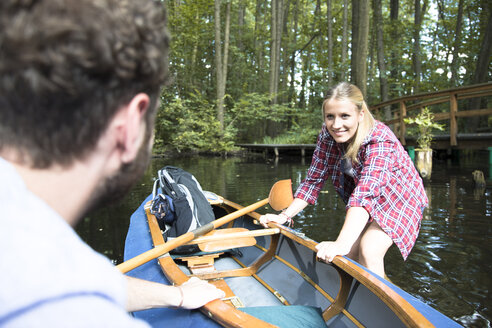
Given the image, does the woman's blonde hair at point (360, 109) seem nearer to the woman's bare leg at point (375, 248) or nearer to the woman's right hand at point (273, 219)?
the woman's bare leg at point (375, 248)

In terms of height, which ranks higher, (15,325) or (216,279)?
(15,325)

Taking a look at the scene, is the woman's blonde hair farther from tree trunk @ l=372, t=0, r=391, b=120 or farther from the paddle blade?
tree trunk @ l=372, t=0, r=391, b=120

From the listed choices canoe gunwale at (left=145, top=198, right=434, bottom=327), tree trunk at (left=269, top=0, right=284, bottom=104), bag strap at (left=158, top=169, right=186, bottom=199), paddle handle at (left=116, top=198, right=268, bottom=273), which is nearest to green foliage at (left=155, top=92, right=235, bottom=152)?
tree trunk at (left=269, top=0, right=284, bottom=104)

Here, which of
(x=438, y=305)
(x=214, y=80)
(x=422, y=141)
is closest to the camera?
(x=438, y=305)

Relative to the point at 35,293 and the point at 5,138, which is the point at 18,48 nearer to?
the point at 5,138

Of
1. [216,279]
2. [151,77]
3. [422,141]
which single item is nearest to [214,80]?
[422,141]

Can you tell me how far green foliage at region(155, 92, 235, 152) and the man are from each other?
15552mm

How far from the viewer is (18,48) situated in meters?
0.53

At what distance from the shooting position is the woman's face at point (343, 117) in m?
2.33

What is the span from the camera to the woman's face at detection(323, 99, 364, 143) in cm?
233

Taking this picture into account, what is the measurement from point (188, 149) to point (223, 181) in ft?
29.1

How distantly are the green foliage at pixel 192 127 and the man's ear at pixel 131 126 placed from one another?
15.5 metres

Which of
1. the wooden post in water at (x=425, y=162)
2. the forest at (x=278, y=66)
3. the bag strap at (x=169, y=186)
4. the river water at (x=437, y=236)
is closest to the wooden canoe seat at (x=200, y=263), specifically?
the bag strap at (x=169, y=186)

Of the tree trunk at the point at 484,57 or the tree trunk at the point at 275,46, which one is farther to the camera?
the tree trunk at the point at 275,46
